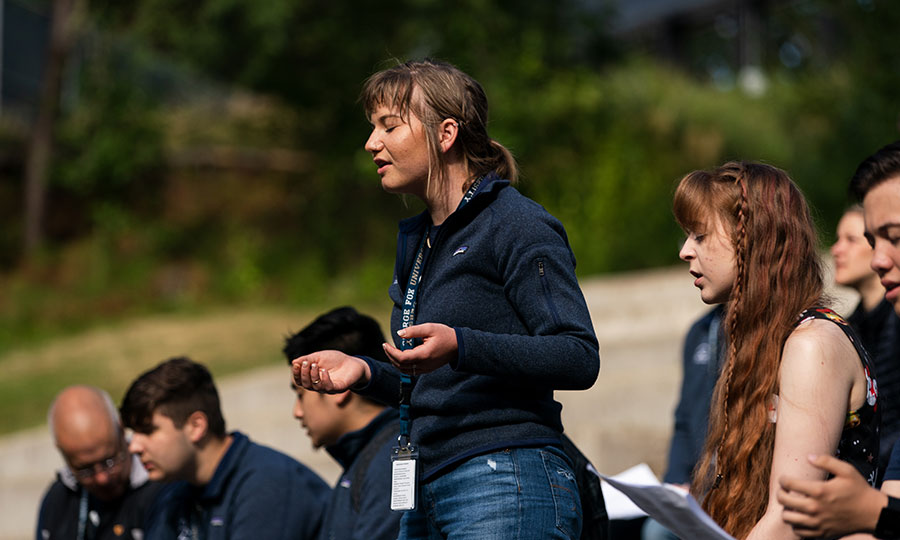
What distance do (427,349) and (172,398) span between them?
2.11 meters

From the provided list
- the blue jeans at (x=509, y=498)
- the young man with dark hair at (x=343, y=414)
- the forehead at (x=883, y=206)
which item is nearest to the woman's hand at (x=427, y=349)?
the blue jeans at (x=509, y=498)

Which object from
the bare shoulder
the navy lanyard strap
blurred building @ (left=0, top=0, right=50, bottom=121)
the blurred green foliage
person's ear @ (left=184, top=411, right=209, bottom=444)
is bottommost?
the navy lanyard strap

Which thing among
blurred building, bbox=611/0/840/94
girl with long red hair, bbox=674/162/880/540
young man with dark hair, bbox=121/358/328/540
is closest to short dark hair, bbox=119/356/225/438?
young man with dark hair, bbox=121/358/328/540

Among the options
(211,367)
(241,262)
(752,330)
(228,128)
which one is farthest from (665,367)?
(228,128)

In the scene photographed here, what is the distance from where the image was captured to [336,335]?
3.75 m

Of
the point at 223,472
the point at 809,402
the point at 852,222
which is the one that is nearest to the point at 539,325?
the point at 809,402

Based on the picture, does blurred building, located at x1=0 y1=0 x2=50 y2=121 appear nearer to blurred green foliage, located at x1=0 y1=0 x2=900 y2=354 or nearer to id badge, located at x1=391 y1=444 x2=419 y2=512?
blurred green foliage, located at x1=0 y1=0 x2=900 y2=354

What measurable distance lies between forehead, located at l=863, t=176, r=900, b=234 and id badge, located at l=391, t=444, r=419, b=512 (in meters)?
1.15

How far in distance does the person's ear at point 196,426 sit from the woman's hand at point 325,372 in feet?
5.80

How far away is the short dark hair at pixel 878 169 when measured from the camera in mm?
2314

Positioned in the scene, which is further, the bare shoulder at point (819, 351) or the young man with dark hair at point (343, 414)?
the young man with dark hair at point (343, 414)

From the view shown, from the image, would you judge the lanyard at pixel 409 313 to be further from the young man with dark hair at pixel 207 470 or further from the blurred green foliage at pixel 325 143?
the blurred green foliage at pixel 325 143

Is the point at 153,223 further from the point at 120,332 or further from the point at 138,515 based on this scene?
the point at 138,515

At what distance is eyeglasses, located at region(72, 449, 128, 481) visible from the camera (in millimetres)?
4480
